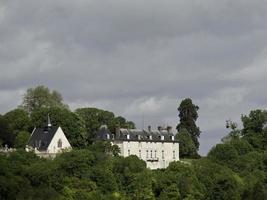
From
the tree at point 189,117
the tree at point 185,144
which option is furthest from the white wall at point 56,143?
the tree at point 189,117

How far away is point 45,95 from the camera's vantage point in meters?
126

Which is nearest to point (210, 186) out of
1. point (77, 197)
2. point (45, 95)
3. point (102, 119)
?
point (77, 197)

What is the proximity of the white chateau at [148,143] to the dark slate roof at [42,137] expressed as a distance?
8452mm

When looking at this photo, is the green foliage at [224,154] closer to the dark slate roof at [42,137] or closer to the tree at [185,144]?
the tree at [185,144]

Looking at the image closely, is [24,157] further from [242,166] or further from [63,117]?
[242,166]

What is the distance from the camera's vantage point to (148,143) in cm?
11638

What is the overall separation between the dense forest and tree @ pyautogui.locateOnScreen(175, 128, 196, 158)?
0.16 m

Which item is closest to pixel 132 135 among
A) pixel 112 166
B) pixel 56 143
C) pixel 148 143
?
pixel 148 143

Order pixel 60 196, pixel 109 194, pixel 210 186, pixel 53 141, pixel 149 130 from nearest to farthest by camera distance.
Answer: pixel 60 196, pixel 109 194, pixel 210 186, pixel 53 141, pixel 149 130

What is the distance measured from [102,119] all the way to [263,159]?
88.3ft

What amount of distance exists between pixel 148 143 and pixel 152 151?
4.93 feet

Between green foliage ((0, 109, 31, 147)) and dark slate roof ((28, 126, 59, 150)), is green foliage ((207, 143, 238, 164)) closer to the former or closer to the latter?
dark slate roof ((28, 126, 59, 150))

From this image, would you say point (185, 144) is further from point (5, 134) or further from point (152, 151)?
point (5, 134)

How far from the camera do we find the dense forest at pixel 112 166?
82.1 m
